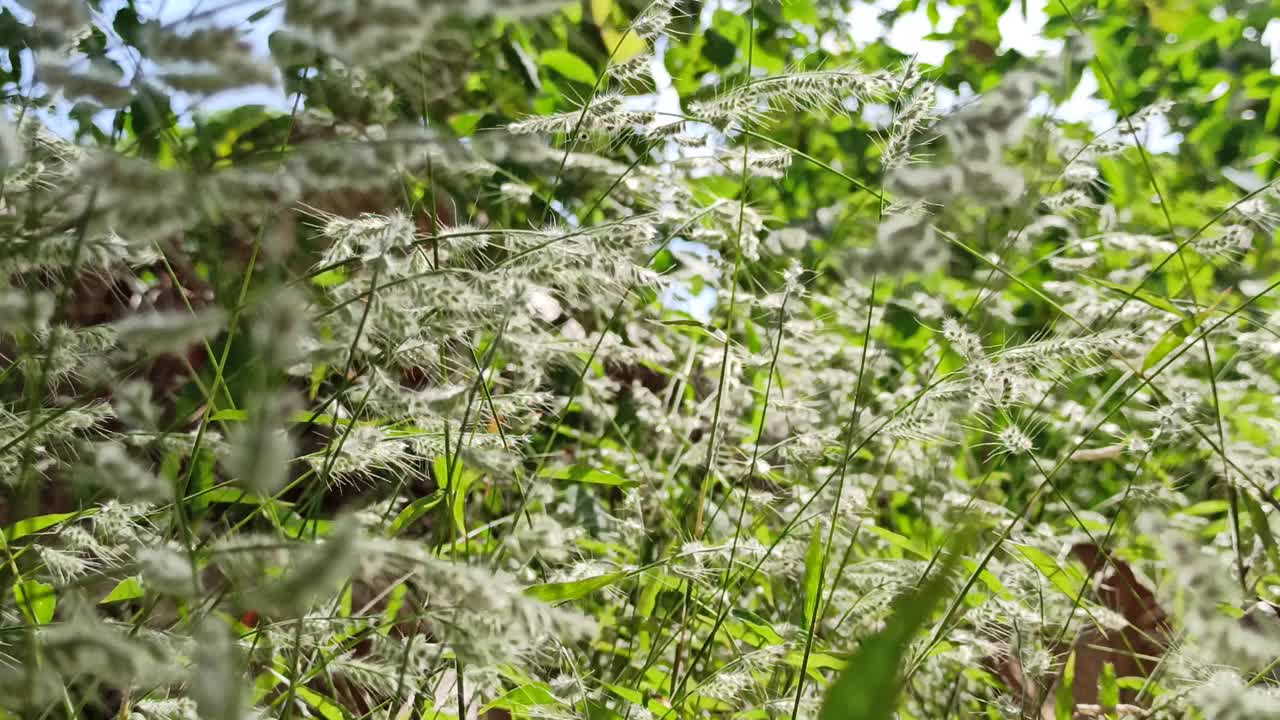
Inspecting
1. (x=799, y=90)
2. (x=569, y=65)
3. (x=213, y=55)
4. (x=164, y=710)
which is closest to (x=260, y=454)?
(x=213, y=55)

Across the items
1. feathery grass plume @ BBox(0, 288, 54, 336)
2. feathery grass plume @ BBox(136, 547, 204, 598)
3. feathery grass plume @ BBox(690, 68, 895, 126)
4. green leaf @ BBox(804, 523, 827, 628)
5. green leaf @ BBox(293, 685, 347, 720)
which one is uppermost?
feathery grass plume @ BBox(690, 68, 895, 126)

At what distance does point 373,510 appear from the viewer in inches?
28.0

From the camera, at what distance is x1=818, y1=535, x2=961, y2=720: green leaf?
25 centimetres

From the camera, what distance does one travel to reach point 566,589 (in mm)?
587

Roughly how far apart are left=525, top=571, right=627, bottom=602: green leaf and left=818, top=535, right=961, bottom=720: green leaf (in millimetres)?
312

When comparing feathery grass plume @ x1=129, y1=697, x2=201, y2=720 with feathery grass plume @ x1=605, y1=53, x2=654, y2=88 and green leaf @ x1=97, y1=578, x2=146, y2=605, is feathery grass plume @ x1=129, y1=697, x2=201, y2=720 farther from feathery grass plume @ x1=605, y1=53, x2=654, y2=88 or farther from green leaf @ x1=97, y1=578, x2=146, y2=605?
feathery grass plume @ x1=605, y1=53, x2=654, y2=88

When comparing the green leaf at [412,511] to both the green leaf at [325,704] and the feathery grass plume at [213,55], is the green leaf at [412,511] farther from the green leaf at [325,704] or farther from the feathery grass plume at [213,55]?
the feathery grass plume at [213,55]

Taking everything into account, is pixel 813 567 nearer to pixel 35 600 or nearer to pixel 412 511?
pixel 412 511

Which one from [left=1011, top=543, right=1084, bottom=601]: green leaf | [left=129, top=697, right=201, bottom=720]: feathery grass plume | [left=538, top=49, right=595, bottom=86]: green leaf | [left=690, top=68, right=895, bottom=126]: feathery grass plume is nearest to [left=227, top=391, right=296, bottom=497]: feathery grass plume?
[left=129, top=697, right=201, bottom=720]: feathery grass plume

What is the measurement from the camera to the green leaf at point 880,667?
25 centimetres

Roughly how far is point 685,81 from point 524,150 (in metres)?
1.08

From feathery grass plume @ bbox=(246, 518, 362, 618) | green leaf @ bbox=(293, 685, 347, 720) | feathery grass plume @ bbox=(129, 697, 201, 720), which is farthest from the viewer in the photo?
green leaf @ bbox=(293, 685, 347, 720)

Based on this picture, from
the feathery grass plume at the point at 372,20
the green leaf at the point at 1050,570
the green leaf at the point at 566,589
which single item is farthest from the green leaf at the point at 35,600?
the green leaf at the point at 1050,570

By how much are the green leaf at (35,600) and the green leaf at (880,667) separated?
1.50 feet
